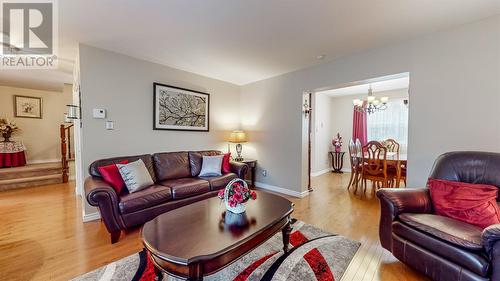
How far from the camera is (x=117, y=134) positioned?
118 inches

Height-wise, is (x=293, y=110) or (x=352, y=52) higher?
(x=352, y=52)

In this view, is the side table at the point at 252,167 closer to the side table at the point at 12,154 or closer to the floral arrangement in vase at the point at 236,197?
the floral arrangement in vase at the point at 236,197

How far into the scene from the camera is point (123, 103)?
305cm

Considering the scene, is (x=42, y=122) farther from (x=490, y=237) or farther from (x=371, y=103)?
(x=371, y=103)

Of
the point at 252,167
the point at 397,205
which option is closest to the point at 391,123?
the point at 252,167

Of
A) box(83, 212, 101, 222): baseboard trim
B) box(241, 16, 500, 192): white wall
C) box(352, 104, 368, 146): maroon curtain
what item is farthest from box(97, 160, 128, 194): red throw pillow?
box(352, 104, 368, 146): maroon curtain

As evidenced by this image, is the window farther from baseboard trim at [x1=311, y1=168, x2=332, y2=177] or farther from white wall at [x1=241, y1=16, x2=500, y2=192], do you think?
white wall at [x1=241, y1=16, x2=500, y2=192]

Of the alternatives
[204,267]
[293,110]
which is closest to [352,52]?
[293,110]

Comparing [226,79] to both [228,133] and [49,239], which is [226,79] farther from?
[49,239]

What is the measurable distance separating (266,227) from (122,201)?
165 centimetres

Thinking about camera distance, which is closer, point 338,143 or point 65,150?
point 65,150

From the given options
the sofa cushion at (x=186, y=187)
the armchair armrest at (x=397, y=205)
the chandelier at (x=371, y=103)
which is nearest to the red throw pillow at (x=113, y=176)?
the sofa cushion at (x=186, y=187)

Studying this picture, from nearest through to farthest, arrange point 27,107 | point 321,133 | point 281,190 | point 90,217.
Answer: point 90,217 < point 281,190 < point 27,107 < point 321,133

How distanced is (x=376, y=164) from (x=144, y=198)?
3758 mm
